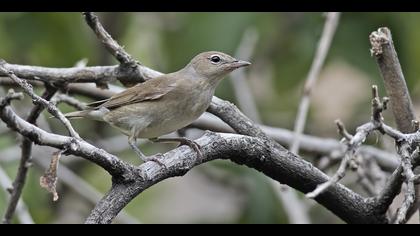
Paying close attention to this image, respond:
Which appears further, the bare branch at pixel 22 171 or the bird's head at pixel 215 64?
the bird's head at pixel 215 64

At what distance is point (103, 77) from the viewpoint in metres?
3.74

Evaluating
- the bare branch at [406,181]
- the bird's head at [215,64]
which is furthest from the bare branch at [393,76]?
the bird's head at [215,64]

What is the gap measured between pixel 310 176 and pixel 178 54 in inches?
104

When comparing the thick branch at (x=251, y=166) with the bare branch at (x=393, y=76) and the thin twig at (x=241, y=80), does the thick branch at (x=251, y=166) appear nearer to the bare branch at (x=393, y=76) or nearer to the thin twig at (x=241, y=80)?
the bare branch at (x=393, y=76)

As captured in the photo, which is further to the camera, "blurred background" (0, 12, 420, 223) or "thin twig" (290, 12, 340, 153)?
"blurred background" (0, 12, 420, 223)

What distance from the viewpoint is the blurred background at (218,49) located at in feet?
18.2

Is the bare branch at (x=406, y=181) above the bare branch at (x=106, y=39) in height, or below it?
below

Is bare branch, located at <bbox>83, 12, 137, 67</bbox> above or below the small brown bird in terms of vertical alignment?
above

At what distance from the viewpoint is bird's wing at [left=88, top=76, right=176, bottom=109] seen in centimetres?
405

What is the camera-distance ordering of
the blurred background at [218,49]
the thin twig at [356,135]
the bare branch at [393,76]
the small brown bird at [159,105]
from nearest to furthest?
the thin twig at [356,135] < the bare branch at [393,76] < the small brown bird at [159,105] < the blurred background at [218,49]

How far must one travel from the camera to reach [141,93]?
408cm

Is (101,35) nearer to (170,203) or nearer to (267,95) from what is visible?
(267,95)

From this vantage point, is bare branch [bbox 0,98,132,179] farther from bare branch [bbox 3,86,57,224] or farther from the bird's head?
the bird's head

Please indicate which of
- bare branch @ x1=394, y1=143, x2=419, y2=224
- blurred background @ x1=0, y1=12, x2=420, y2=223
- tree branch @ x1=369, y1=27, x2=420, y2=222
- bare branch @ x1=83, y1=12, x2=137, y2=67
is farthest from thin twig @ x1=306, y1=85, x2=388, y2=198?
blurred background @ x1=0, y1=12, x2=420, y2=223
